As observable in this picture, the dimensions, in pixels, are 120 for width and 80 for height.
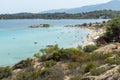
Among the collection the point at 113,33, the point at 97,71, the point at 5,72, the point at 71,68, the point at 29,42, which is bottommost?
the point at 29,42

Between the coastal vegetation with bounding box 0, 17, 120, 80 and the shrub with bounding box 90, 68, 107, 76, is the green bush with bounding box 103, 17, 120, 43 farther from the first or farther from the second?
the shrub with bounding box 90, 68, 107, 76

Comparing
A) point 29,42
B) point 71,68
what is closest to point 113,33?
point 71,68

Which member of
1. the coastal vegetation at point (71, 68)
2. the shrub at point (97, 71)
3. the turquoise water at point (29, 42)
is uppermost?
the shrub at point (97, 71)

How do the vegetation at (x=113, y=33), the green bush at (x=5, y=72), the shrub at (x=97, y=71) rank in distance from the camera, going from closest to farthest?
the shrub at (x=97, y=71)
the green bush at (x=5, y=72)
the vegetation at (x=113, y=33)

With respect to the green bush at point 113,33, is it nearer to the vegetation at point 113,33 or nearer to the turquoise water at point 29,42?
the vegetation at point 113,33

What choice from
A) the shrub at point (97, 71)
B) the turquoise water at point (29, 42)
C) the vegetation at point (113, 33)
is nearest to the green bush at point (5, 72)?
the shrub at point (97, 71)

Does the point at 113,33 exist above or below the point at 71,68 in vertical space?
below

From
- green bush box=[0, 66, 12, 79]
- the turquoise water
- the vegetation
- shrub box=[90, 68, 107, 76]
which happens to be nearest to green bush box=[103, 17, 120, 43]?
the vegetation

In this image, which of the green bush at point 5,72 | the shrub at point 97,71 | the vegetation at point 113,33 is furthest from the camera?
the vegetation at point 113,33

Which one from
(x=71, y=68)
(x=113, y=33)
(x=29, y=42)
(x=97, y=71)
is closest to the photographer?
(x=97, y=71)

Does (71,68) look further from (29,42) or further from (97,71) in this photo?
(29,42)

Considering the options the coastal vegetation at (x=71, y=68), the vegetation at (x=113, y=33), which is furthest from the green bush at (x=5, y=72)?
the vegetation at (x=113, y=33)

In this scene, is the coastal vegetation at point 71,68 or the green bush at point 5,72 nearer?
the coastal vegetation at point 71,68

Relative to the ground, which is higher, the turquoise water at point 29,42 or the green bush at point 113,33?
the green bush at point 113,33
